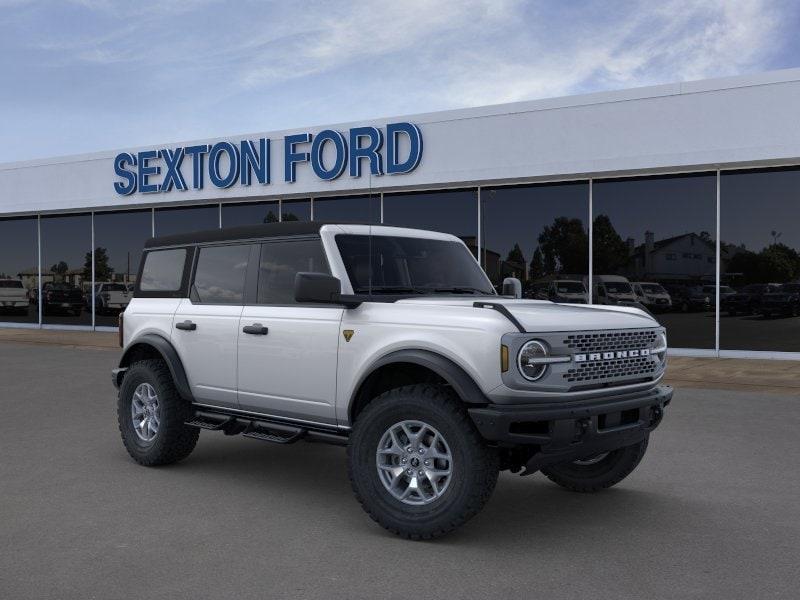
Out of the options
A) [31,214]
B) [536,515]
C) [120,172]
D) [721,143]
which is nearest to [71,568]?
[536,515]

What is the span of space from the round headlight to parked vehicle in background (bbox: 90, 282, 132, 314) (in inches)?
817

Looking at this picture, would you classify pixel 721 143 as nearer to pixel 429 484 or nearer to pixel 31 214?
pixel 429 484

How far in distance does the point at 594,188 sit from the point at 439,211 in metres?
3.53

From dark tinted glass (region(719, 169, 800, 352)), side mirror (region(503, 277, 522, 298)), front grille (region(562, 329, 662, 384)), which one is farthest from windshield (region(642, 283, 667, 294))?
front grille (region(562, 329, 662, 384))

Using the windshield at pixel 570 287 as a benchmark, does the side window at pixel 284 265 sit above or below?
above

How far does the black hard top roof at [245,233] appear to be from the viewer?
5816mm

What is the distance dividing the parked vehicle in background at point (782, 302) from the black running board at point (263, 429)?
12.2m

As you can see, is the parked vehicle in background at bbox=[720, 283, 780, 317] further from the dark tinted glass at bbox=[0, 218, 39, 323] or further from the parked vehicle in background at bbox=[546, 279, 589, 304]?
the dark tinted glass at bbox=[0, 218, 39, 323]

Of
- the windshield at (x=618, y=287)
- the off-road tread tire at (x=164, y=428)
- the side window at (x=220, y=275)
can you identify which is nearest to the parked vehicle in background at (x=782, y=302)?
the windshield at (x=618, y=287)

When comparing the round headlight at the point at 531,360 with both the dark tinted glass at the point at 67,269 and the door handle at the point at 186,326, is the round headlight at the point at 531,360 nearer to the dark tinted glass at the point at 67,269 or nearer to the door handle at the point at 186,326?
the door handle at the point at 186,326

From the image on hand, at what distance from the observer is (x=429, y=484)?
15.7 ft

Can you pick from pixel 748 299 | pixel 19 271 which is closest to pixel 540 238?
pixel 748 299

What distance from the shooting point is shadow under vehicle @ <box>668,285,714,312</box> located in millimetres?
15656

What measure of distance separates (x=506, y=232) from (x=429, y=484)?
42.9 feet
